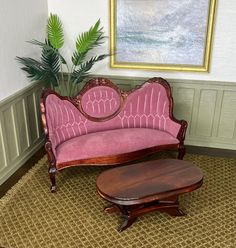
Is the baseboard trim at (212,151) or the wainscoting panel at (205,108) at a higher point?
the wainscoting panel at (205,108)

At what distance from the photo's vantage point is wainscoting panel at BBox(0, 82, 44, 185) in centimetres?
241

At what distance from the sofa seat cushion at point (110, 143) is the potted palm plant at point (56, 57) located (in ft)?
2.07

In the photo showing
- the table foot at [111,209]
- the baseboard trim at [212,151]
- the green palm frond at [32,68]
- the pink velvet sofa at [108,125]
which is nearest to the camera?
the table foot at [111,209]

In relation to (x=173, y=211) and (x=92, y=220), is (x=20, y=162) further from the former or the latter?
(x=173, y=211)

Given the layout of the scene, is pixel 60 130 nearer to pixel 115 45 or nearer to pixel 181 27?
pixel 115 45

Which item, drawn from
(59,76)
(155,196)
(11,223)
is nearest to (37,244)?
(11,223)

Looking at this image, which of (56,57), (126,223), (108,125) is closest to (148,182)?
(126,223)

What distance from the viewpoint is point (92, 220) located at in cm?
202

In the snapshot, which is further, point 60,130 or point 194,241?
point 60,130

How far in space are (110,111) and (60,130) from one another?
46 cm

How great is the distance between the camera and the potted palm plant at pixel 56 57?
2.62 m

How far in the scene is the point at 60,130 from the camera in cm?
246

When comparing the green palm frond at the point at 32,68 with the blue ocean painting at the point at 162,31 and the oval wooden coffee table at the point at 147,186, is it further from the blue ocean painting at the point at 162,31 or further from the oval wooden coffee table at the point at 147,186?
the oval wooden coffee table at the point at 147,186

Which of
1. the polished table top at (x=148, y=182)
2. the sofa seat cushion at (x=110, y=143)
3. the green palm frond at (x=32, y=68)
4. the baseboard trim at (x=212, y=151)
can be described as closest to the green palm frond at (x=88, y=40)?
the green palm frond at (x=32, y=68)
